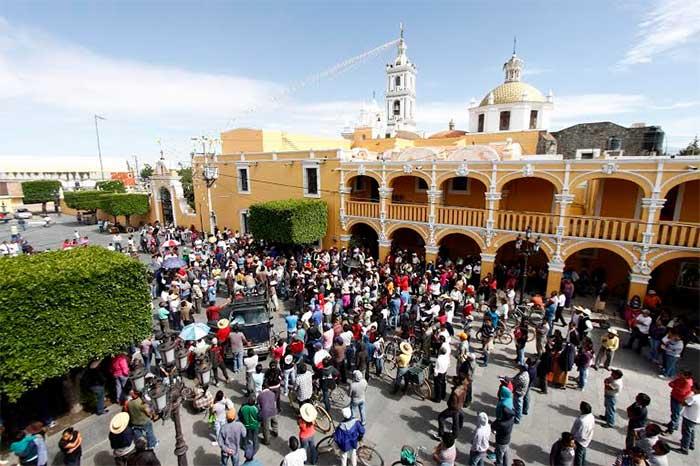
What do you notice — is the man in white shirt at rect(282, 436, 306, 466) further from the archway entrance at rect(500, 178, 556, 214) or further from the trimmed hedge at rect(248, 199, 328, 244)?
the archway entrance at rect(500, 178, 556, 214)

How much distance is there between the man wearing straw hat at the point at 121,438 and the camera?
6488mm

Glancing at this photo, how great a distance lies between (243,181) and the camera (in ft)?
86.4

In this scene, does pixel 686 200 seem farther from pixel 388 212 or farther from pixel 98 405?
pixel 98 405

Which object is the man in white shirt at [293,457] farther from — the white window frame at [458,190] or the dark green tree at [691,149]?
the dark green tree at [691,149]

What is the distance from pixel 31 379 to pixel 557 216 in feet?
58.7

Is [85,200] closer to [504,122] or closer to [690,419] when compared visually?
[504,122]

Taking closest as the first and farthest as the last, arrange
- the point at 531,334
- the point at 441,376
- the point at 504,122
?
the point at 441,376 → the point at 531,334 → the point at 504,122

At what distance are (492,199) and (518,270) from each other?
3.79 meters

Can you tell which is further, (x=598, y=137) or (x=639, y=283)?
(x=598, y=137)

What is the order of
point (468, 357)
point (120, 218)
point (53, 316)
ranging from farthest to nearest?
point (120, 218)
point (468, 357)
point (53, 316)

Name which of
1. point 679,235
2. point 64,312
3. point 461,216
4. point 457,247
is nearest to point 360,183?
point 457,247

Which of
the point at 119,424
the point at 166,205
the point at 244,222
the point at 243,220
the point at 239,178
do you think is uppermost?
the point at 239,178

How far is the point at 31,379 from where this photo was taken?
290 inches

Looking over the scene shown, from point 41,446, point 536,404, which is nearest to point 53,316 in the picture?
point 41,446
